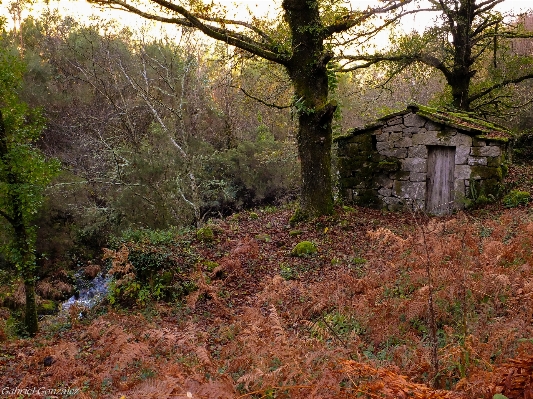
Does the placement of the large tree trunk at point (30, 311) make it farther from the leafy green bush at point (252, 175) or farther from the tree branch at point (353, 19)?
the leafy green bush at point (252, 175)

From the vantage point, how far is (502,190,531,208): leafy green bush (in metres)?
10.7

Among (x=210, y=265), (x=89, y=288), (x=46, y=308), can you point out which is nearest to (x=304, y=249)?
(x=210, y=265)

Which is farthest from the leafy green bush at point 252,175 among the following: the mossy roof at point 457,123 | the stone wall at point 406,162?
the mossy roof at point 457,123

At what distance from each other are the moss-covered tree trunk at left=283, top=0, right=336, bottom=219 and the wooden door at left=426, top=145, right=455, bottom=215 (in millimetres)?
3606

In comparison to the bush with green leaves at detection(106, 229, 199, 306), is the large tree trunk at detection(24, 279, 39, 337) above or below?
below

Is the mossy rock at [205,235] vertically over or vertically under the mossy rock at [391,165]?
under

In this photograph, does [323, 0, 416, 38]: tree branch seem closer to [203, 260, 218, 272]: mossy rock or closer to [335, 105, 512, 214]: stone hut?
[335, 105, 512, 214]: stone hut

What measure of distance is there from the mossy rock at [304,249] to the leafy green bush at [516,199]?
5930 millimetres

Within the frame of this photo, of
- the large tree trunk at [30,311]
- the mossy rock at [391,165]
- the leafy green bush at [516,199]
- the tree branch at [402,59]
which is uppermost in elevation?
the tree branch at [402,59]

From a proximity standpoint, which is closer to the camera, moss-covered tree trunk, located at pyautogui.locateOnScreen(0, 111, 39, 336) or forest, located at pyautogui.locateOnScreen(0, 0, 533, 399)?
forest, located at pyautogui.locateOnScreen(0, 0, 533, 399)

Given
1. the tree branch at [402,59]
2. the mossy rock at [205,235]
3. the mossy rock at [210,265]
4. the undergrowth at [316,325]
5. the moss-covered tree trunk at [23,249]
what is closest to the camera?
the undergrowth at [316,325]

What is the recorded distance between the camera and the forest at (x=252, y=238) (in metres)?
3.33

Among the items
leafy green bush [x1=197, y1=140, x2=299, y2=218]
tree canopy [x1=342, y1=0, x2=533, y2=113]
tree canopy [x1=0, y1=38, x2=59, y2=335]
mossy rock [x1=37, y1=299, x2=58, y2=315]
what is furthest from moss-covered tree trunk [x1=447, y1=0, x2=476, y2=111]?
mossy rock [x1=37, y1=299, x2=58, y2=315]

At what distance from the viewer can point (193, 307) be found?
22.7 ft
